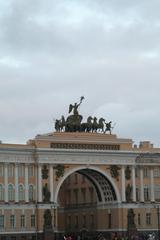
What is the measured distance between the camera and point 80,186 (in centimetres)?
10962

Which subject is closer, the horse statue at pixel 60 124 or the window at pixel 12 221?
the window at pixel 12 221

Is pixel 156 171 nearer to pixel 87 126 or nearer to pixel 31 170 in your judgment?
pixel 87 126

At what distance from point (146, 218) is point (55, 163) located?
49.7ft

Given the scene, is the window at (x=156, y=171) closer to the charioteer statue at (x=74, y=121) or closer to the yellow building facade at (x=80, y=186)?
the yellow building facade at (x=80, y=186)

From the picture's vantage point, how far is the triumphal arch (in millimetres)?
92125

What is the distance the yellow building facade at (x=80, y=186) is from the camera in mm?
92062

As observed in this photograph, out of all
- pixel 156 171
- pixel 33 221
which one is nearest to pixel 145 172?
pixel 156 171

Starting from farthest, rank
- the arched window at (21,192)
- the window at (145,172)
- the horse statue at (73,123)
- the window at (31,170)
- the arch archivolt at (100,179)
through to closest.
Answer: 1. the window at (145,172)
2. the horse statue at (73,123)
3. the arch archivolt at (100,179)
4. the window at (31,170)
5. the arched window at (21,192)

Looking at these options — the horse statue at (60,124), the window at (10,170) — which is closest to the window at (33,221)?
the window at (10,170)

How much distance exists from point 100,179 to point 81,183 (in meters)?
9.32

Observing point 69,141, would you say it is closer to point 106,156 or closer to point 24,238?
point 106,156

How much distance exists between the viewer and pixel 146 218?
333 feet

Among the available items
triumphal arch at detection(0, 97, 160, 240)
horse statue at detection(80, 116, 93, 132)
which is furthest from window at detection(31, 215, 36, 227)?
horse statue at detection(80, 116, 93, 132)

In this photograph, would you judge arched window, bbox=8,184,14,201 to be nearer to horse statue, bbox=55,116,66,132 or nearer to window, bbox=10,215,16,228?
window, bbox=10,215,16,228
